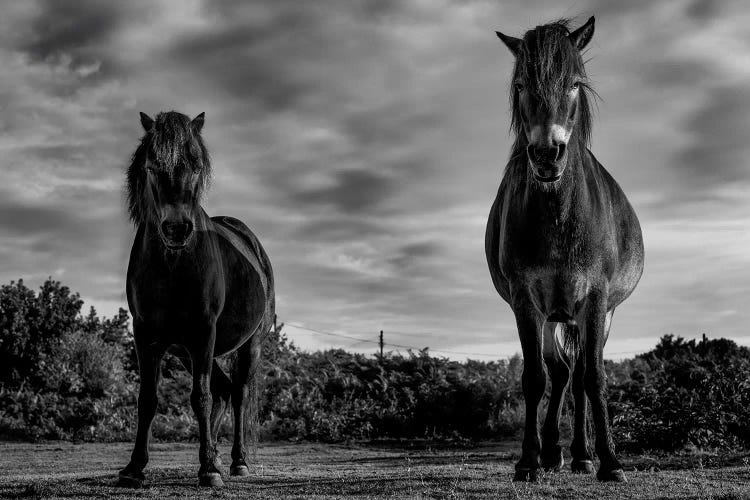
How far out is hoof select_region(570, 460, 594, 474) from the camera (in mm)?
6656

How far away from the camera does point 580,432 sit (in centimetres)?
694

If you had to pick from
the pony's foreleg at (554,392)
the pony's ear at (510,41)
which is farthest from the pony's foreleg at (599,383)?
the pony's ear at (510,41)

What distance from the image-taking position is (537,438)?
586cm

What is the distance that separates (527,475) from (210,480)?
2.52m

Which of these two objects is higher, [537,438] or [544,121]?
[544,121]

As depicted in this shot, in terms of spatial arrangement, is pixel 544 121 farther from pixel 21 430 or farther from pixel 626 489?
pixel 21 430

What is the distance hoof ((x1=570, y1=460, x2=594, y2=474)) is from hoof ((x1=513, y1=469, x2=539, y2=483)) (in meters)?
1.10

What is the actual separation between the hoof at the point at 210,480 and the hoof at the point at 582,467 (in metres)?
3.07

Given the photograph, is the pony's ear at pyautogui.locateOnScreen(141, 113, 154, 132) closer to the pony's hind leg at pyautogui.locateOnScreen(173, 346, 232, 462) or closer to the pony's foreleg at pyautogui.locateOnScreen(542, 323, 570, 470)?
the pony's hind leg at pyautogui.locateOnScreen(173, 346, 232, 462)

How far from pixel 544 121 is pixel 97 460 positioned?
860 centimetres

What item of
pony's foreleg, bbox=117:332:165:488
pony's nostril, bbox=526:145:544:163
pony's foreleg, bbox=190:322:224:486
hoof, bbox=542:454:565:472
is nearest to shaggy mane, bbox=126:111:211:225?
pony's foreleg, bbox=117:332:165:488

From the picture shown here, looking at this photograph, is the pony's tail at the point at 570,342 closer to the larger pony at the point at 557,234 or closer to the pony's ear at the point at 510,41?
the larger pony at the point at 557,234

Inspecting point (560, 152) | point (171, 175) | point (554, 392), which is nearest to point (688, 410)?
point (554, 392)

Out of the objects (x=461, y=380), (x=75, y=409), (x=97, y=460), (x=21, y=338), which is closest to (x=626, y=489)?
(x=97, y=460)
